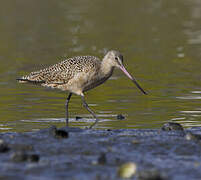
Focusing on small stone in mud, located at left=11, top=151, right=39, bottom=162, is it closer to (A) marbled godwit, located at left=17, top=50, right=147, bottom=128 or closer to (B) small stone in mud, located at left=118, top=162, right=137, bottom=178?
(B) small stone in mud, located at left=118, top=162, right=137, bottom=178

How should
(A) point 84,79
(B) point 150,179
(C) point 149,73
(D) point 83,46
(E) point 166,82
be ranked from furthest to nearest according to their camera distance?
1. (D) point 83,46
2. (C) point 149,73
3. (E) point 166,82
4. (A) point 84,79
5. (B) point 150,179

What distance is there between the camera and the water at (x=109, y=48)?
40.5 ft

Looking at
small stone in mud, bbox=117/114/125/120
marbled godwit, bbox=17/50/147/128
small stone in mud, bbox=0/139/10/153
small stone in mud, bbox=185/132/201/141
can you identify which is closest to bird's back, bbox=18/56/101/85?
marbled godwit, bbox=17/50/147/128

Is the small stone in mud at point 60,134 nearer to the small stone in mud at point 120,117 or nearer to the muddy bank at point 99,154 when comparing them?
the muddy bank at point 99,154

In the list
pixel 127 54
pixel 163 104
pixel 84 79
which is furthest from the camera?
pixel 127 54

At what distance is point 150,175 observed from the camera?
22.7 feet

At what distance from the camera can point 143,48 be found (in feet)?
71.7

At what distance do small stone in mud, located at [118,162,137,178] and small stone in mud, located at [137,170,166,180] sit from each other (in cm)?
12

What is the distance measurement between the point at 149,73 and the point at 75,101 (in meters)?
3.71

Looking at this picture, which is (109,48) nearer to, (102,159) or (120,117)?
(120,117)

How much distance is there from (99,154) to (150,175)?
1.52 metres

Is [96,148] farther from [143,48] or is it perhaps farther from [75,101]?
[143,48]

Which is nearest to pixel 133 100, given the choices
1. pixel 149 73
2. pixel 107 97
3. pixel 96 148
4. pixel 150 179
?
pixel 107 97

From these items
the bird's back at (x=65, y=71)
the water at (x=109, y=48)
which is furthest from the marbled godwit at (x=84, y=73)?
the water at (x=109, y=48)
